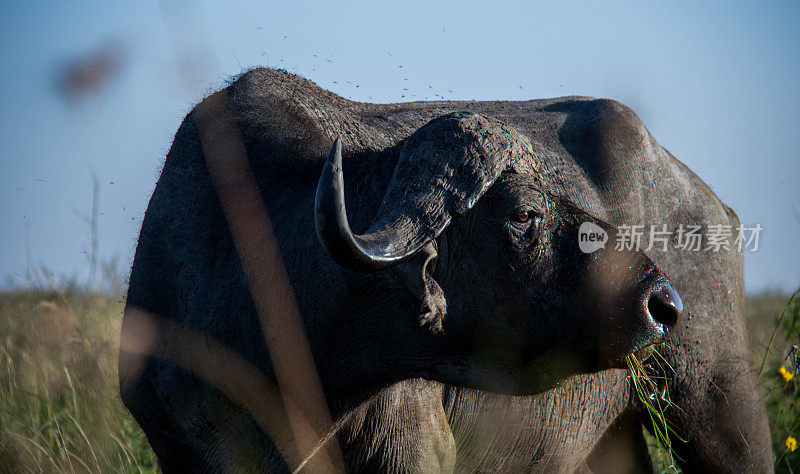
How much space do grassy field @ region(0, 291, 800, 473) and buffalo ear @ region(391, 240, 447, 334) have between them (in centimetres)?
246

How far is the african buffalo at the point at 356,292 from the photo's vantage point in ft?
9.63

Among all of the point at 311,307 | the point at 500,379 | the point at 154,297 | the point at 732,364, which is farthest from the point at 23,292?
the point at 732,364

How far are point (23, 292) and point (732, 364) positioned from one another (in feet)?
18.4

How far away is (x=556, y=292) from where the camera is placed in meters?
2.98

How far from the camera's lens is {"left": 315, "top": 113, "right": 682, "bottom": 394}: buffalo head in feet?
9.53

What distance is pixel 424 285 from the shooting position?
115 inches

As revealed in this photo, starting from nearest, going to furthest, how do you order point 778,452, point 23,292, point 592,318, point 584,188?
point 592,318 → point 584,188 → point 778,452 → point 23,292

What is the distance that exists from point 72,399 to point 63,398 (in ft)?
0.55

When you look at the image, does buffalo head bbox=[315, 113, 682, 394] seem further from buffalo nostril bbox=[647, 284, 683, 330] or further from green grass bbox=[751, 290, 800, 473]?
green grass bbox=[751, 290, 800, 473]

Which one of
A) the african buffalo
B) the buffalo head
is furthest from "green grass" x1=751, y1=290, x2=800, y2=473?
the buffalo head

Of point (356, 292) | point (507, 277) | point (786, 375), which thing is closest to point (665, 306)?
point (507, 277)

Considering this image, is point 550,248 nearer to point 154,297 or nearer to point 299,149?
point 299,149

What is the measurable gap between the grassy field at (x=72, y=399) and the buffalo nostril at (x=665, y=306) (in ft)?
6.35

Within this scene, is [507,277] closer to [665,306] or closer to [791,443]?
[665,306]
